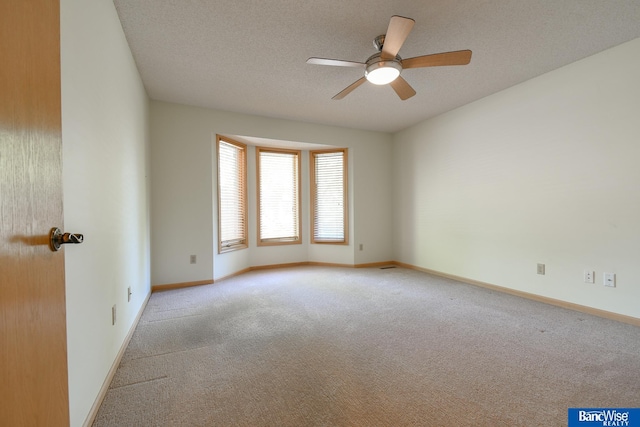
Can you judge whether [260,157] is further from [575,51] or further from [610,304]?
[610,304]

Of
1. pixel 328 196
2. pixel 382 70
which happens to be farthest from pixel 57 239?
pixel 328 196

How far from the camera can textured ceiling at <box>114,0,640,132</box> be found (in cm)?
206

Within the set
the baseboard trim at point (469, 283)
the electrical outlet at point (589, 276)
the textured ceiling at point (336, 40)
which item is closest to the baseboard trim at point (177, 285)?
the baseboard trim at point (469, 283)

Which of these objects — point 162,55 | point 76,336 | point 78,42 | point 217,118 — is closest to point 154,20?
point 162,55

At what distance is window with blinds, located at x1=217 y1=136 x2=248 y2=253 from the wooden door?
3.29 m

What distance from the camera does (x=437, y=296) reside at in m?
3.39

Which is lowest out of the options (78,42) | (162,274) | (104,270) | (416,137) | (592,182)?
(162,274)

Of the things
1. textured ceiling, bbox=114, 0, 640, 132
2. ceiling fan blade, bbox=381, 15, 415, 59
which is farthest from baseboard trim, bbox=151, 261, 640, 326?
ceiling fan blade, bbox=381, 15, 415, 59

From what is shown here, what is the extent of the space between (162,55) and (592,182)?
4.47 metres

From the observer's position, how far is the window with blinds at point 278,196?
497cm

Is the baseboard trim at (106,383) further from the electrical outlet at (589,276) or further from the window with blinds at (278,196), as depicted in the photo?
the electrical outlet at (589,276)

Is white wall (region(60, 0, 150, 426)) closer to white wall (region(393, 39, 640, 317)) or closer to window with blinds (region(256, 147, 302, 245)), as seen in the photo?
window with blinds (region(256, 147, 302, 245))

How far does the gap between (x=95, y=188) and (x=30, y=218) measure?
969mm

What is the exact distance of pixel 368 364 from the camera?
6.19ft
